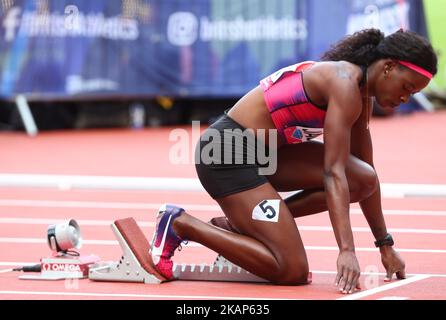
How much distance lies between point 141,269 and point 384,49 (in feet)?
5.46

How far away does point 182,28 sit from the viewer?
14969 millimetres

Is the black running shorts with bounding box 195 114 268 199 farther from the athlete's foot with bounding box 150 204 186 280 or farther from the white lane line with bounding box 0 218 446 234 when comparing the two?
the white lane line with bounding box 0 218 446 234

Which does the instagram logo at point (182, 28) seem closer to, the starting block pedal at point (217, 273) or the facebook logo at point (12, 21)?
the facebook logo at point (12, 21)

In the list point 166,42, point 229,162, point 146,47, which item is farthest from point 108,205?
point 166,42

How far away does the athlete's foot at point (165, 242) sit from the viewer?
5172 mm

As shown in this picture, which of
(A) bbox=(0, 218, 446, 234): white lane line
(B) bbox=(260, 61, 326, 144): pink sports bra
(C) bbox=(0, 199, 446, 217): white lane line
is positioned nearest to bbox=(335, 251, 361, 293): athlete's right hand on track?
(B) bbox=(260, 61, 326, 144): pink sports bra

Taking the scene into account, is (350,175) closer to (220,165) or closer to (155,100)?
(220,165)

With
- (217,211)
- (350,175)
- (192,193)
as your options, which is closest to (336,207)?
(350,175)

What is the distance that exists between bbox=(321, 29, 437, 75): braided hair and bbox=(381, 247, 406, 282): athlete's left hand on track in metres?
1.01

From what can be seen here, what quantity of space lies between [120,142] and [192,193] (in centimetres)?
498

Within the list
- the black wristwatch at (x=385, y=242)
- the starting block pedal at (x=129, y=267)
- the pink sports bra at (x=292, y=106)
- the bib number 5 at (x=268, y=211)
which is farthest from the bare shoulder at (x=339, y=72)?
the starting block pedal at (x=129, y=267)

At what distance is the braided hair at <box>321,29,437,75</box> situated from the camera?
4754 millimetres

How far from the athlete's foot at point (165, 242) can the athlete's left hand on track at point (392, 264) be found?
1.08m

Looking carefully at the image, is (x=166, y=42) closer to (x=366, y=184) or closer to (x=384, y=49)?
(x=366, y=184)
